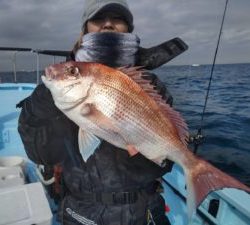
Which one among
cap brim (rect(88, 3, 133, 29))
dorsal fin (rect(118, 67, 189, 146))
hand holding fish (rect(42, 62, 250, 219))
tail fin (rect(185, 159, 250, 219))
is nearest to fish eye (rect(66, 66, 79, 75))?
hand holding fish (rect(42, 62, 250, 219))

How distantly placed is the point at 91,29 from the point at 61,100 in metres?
1.02

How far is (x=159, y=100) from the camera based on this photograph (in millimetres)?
2525

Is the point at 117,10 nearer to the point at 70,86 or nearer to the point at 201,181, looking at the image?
the point at 70,86

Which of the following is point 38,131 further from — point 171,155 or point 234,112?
point 234,112

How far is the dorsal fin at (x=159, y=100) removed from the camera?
244 cm

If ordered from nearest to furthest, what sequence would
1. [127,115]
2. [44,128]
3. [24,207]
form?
[127,115] → [44,128] → [24,207]

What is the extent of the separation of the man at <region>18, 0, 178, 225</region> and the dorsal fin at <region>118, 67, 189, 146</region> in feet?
1.36

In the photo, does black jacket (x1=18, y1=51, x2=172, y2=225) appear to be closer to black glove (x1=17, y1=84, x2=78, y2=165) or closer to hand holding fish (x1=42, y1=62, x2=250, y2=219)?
black glove (x1=17, y1=84, x2=78, y2=165)

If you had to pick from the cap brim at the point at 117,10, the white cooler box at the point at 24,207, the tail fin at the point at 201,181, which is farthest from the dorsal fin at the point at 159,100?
the white cooler box at the point at 24,207

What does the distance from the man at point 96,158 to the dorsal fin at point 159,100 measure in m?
0.41

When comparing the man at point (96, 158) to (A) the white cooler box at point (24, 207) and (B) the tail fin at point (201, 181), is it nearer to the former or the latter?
(A) the white cooler box at point (24, 207)

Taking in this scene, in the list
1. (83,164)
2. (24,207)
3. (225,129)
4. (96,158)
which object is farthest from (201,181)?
(225,129)

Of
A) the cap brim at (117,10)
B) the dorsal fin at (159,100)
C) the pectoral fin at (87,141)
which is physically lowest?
the pectoral fin at (87,141)

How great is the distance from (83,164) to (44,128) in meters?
0.44
